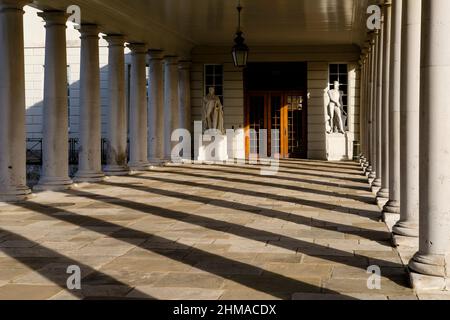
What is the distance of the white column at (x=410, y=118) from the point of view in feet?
30.6

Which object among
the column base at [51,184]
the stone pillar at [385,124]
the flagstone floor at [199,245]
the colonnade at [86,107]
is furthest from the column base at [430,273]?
the column base at [51,184]

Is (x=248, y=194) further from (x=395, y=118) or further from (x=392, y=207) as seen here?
(x=395, y=118)

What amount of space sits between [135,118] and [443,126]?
17888 millimetres

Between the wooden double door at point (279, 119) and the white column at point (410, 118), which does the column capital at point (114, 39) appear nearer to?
the wooden double door at point (279, 119)

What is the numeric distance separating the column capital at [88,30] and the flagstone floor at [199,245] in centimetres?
495

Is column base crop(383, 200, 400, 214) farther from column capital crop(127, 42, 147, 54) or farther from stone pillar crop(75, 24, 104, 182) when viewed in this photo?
column capital crop(127, 42, 147, 54)

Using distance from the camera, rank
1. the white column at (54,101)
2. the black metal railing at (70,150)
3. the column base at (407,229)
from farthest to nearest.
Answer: the black metal railing at (70,150) < the white column at (54,101) < the column base at (407,229)

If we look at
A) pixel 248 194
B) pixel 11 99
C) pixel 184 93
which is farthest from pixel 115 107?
pixel 184 93

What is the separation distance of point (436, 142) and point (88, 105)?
542 inches

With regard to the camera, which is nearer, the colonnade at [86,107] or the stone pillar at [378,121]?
the colonnade at [86,107]

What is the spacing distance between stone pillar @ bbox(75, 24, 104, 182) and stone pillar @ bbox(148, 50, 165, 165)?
6.59 m

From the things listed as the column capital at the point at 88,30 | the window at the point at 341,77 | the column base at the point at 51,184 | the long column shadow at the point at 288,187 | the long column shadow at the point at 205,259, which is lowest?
the long column shadow at the point at 205,259
